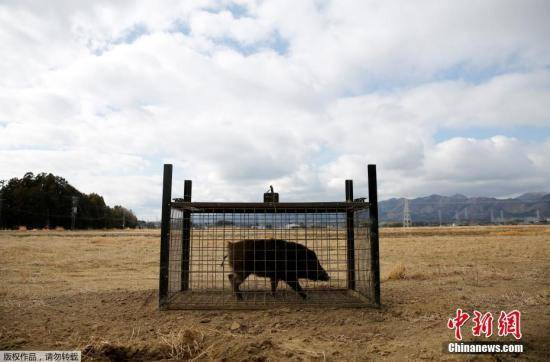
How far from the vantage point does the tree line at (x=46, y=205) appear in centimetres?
6581

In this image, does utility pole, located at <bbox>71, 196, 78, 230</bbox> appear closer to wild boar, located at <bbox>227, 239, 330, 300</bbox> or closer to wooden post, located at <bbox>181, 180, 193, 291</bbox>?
wooden post, located at <bbox>181, 180, 193, 291</bbox>

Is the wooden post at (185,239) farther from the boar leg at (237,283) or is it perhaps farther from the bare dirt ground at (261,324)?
the boar leg at (237,283)

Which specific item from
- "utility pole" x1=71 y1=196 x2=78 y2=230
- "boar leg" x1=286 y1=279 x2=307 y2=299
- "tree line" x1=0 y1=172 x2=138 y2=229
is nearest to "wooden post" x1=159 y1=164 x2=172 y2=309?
"boar leg" x1=286 y1=279 x2=307 y2=299

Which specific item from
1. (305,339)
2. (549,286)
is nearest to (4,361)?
(305,339)

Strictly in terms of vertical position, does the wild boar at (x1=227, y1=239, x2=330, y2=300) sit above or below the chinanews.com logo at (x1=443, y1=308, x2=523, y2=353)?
above

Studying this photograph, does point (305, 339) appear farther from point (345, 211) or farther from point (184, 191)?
point (184, 191)

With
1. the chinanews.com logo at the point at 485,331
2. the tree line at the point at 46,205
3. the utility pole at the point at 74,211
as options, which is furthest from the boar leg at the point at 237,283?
the utility pole at the point at 74,211

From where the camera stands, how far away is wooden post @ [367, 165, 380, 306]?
22.4ft

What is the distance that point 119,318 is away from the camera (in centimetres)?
646

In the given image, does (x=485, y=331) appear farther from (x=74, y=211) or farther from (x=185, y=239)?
(x=74, y=211)

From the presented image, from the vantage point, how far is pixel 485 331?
5312mm

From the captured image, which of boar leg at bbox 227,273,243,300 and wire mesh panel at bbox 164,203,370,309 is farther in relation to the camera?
boar leg at bbox 227,273,243,300

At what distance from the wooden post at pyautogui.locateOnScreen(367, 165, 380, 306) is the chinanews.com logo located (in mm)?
1271

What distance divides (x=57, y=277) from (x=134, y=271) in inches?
104
